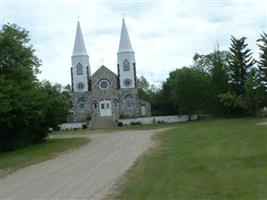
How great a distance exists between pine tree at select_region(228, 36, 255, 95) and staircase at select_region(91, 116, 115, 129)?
16582 mm

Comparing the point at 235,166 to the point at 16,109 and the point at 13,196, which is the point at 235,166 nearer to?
the point at 13,196

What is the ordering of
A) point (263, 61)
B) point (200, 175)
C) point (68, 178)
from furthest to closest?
point (263, 61) < point (68, 178) < point (200, 175)

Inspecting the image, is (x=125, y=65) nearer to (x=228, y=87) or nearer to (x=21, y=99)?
(x=228, y=87)

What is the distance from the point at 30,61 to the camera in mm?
43031

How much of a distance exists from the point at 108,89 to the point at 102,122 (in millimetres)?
7150

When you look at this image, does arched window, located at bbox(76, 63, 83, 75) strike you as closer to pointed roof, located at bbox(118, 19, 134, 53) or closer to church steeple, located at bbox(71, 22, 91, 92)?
church steeple, located at bbox(71, 22, 91, 92)

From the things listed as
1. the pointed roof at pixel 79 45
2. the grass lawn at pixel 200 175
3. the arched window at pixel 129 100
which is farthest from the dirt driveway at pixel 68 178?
the pointed roof at pixel 79 45

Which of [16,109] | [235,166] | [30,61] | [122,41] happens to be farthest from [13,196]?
[122,41]

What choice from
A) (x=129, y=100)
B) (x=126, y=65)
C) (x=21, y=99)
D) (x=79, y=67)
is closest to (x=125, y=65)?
(x=126, y=65)

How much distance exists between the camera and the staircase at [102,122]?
74.8 metres

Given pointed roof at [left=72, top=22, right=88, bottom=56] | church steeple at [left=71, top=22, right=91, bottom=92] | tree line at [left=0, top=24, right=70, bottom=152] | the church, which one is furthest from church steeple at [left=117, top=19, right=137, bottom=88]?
tree line at [left=0, top=24, right=70, bottom=152]

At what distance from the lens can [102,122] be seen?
78.1m

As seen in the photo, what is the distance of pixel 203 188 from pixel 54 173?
7.34 m

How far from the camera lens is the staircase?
7475 centimetres
